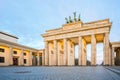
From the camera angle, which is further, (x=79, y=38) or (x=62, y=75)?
(x=79, y=38)

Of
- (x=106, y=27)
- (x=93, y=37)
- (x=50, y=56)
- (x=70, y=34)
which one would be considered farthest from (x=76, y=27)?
(x=50, y=56)

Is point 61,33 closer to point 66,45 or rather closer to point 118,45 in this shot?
point 66,45

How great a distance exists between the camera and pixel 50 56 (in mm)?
53469

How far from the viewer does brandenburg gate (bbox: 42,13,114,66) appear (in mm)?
41084

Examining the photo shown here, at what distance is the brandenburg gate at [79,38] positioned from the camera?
135 feet

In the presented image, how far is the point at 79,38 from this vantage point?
149 feet

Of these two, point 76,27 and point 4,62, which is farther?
point 76,27

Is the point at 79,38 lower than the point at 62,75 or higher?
higher

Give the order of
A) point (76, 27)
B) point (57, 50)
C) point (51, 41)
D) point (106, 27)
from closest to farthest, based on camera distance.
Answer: point (106, 27)
point (76, 27)
point (57, 50)
point (51, 41)

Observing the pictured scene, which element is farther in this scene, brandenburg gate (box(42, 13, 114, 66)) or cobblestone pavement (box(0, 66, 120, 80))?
brandenburg gate (box(42, 13, 114, 66))

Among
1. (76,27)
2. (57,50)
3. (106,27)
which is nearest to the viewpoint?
(106,27)

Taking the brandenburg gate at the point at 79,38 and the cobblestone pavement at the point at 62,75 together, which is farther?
the brandenburg gate at the point at 79,38

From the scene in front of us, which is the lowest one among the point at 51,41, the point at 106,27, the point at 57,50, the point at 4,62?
the point at 4,62

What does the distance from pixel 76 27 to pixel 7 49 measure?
83.5ft
